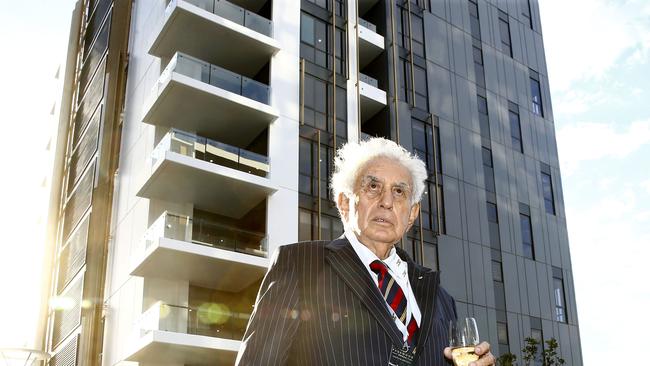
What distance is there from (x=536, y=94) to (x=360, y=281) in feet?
108

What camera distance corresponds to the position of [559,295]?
30.7 metres

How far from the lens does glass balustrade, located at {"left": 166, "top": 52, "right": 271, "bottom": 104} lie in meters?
22.2

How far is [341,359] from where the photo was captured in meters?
3.13

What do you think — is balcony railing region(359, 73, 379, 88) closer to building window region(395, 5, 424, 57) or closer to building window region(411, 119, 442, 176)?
building window region(411, 119, 442, 176)

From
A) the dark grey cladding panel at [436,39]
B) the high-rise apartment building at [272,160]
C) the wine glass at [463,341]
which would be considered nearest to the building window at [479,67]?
the high-rise apartment building at [272,160]

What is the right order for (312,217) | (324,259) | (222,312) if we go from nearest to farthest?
(324,259)
(222,312)
(312,217)

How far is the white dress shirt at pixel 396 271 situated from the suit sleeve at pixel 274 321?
41 centimetres

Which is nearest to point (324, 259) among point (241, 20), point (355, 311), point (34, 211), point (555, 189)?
point (355, 311)

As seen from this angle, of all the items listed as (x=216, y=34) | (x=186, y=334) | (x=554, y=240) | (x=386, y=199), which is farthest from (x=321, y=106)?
(x=386, y=199)

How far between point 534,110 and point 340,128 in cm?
1234

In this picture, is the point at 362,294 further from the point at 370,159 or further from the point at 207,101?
the point at 207,101

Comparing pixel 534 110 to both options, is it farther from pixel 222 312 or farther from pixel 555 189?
pixel 222 312

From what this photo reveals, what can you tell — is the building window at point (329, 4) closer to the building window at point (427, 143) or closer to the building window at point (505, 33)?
the building window at point (427, 143)

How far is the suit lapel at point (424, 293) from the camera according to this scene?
3.36 metres
